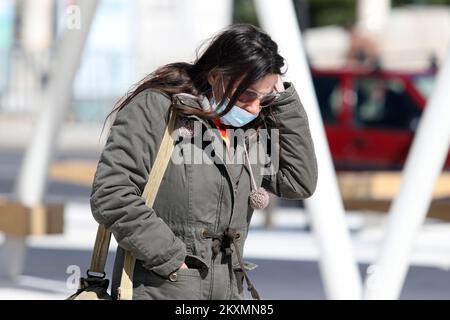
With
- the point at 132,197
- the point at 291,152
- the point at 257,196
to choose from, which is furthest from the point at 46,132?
the point at 132,197

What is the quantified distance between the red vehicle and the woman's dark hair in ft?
32.8

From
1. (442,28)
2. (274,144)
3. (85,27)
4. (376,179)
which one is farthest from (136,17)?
(274,144)

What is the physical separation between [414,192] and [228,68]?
9.08 ft

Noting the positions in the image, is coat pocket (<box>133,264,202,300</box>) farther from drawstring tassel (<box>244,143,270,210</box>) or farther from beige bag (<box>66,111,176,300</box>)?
drawstring tassel (<box>244,143,270,210</box>)

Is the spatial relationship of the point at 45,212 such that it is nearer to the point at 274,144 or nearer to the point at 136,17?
the point at 274,144

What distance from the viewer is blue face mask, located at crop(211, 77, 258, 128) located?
378 centimetres

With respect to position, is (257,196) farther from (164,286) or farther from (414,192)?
(414,192)

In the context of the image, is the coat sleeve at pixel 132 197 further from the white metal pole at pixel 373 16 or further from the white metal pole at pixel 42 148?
the white metal pole at pixel 373 16

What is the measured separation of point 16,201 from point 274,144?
485cm

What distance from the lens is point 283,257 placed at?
1047cm

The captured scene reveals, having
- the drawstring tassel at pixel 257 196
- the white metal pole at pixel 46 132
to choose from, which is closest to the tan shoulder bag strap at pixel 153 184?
the drawstring tassel at pixel 257 196

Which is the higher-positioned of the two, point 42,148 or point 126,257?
point 126,257

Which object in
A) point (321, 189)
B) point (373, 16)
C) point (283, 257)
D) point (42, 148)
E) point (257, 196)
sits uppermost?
point (257, 196)

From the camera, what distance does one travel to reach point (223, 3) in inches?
609
